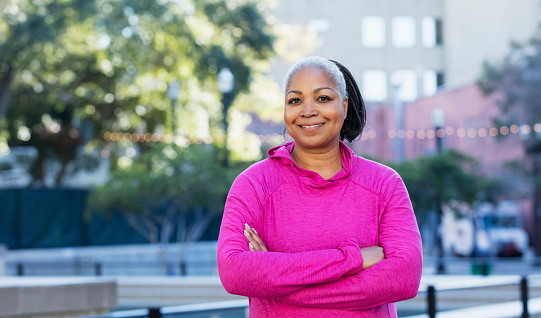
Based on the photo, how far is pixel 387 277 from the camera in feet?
7.47

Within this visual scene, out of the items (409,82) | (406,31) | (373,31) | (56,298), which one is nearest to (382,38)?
(373,31)

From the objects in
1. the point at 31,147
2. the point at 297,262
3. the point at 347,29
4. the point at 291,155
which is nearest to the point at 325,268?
the point at 297,262

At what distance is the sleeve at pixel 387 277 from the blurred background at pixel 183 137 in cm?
1082

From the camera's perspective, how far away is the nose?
2375 millimetres

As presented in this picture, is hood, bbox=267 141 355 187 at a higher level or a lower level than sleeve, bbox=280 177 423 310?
higher

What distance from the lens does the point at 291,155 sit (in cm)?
251

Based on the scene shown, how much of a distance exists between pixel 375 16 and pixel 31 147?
874 inches

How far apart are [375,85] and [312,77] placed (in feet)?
141

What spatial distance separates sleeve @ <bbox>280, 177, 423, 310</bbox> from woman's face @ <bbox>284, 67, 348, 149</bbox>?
0.29 metres

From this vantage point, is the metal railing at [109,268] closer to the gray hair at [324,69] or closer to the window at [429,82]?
the gray hair at [324,69]

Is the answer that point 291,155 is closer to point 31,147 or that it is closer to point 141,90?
point 141,90

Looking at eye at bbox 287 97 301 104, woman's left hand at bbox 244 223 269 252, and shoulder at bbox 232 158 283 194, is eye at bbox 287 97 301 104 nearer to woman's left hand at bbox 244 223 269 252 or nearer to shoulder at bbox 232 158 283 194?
shoulder at bbox 232 158 283 194

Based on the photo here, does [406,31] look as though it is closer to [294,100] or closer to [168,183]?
[168,183]

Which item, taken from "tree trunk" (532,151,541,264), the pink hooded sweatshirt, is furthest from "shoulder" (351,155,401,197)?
"tree trunk" (532,151,541,264)
